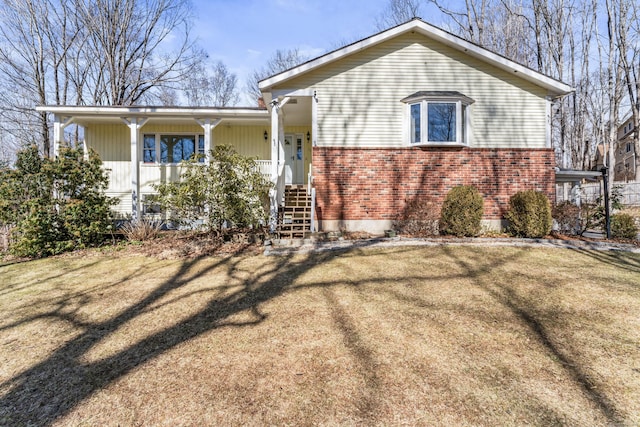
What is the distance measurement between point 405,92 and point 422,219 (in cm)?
382

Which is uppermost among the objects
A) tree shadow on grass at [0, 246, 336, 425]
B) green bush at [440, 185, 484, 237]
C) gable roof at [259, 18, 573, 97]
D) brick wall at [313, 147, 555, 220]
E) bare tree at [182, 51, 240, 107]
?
bare tree at [182, 51, 240, 107]

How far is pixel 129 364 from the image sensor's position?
3.04 m

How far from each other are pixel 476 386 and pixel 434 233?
6.52m

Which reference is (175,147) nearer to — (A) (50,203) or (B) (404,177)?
(A) (50,203)

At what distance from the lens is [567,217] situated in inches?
341

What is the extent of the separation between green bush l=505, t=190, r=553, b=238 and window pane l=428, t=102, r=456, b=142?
2526 millimetres

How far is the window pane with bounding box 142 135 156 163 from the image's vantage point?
41.2 ft

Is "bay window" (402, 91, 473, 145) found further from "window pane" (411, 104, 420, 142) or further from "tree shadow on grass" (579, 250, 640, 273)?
"tree shadow on grass" (579, 250, 640, 273)

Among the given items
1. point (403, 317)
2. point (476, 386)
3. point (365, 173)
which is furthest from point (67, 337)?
point (365, 173)

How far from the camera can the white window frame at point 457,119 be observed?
29.9 feet

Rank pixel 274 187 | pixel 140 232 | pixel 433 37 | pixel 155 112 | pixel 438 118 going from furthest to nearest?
1. pixel 155 112
2. pixel 433 37
3. pixel 438 118
4. pixel 140 232
5. pixel 274 187

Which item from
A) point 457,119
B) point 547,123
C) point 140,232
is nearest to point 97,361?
point 140,232

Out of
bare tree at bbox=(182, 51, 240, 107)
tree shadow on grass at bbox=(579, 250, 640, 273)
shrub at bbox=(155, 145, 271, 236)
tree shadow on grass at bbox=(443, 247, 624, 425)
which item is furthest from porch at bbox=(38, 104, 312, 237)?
bare tree at bbox=(182, 51, 240, 107)

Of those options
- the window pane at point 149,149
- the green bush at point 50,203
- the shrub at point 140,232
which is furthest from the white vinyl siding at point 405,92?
the window pane at point 149,149
